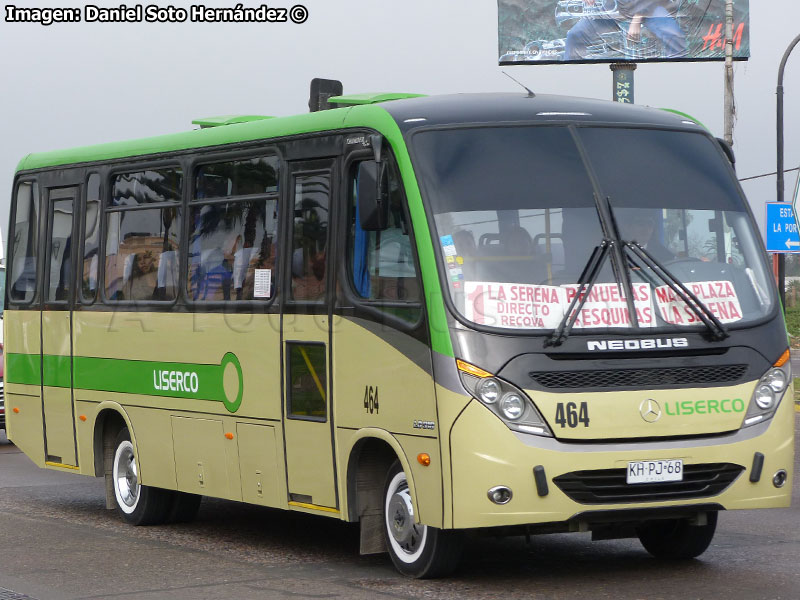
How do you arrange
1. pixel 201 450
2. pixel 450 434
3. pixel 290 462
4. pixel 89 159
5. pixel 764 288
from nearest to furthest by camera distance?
pixel 450 434 < pixel 764 288 < pixel 290 462 < pixel 201 450 < pixel 89 159

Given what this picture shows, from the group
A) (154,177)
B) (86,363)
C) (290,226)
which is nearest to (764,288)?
(290,226)

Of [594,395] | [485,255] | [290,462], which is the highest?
[485,255]

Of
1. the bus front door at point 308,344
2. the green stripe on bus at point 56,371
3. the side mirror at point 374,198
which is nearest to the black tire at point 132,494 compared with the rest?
the green stripe on bus at point 56,371

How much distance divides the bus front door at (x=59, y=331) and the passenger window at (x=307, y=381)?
11.9 ft

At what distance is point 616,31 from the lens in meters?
52.9

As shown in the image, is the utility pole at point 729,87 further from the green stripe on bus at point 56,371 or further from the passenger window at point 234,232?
the passenger window at point 234,232

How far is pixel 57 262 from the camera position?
1380 centimetres

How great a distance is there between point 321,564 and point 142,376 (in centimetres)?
284

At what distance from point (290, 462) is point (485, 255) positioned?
2.23m

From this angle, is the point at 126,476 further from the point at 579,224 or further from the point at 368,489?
the point at 579,224

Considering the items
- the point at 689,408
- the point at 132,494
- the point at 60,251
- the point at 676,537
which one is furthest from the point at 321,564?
the point at 60,251

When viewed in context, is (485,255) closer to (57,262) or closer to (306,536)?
(306,536)

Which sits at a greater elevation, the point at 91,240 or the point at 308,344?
the point at 91,240

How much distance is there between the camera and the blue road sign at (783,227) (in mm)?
23938
